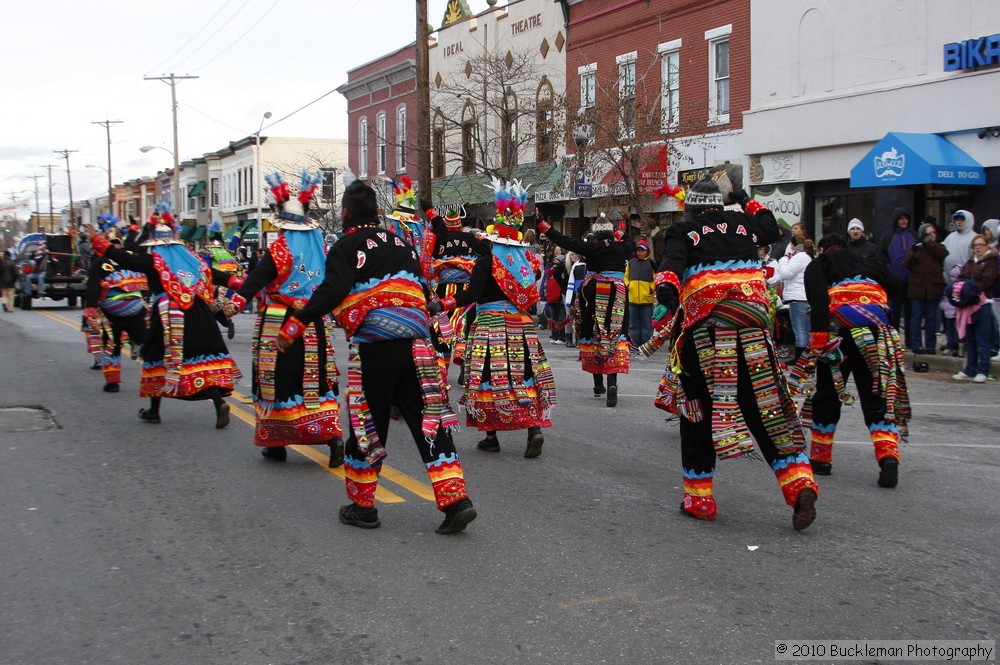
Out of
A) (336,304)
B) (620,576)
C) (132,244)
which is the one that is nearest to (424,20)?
(132,244)

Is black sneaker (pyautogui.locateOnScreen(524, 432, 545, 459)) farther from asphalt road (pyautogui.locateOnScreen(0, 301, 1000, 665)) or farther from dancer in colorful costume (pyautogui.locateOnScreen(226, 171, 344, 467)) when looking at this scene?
dancer in colorful costume (pyautogui.locateOnScreen(226, 171, 344, 467))

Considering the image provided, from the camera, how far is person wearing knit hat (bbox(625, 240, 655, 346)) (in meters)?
16.4

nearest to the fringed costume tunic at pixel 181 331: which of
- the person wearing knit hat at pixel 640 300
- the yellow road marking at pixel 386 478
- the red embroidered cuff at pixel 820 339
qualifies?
the yellow road marking at pixel 386 478

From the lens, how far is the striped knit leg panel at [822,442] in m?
7.23

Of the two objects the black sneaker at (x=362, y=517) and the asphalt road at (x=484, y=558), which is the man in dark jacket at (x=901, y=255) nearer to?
the asphalt road at (x=484, y=558)

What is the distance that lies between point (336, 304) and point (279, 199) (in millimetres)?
2430

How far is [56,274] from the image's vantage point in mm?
30938

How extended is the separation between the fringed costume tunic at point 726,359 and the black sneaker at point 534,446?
2071mm

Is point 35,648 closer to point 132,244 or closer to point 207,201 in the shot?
point 132,244

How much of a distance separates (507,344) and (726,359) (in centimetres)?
259

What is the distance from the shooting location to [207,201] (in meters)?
69.8

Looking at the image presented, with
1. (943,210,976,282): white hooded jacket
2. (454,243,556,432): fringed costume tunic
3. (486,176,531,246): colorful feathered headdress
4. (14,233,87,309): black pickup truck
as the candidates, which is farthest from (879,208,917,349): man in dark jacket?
(14,233,87,309): black pickup truck

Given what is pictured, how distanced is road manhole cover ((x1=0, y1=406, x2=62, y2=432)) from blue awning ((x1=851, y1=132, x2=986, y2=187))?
43.1 ft

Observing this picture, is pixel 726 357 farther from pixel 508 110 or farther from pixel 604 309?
pixel 508 110
